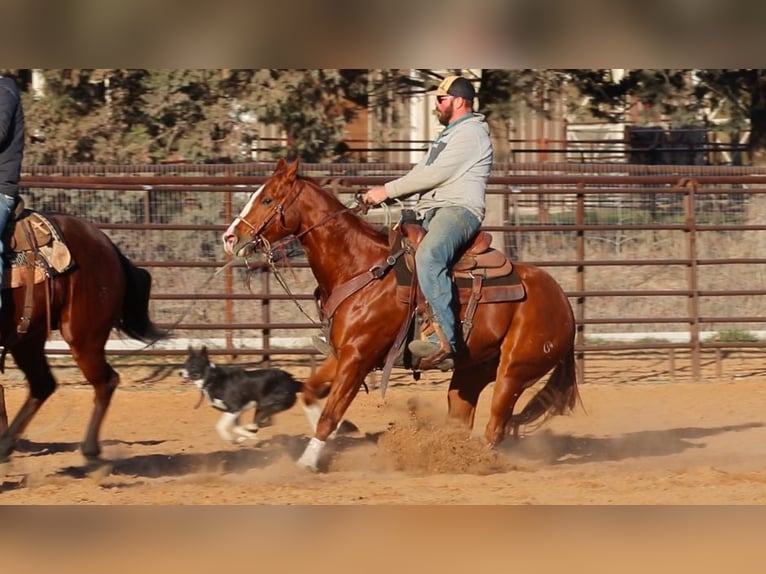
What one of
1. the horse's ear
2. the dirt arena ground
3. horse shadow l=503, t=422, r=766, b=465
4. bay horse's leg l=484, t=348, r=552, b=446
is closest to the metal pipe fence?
the dirt arena ground

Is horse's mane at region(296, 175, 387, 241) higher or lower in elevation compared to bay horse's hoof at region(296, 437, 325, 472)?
higher

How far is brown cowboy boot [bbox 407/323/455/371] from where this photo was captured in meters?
7.73

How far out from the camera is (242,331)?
13.1 meters

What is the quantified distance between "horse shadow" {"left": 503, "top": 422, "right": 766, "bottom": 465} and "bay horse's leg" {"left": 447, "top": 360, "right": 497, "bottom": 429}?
69cm

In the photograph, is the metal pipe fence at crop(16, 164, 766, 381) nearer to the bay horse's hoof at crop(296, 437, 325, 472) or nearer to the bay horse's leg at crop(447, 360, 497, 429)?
the bay horse's leg at crop(447, 360, 497, 429)

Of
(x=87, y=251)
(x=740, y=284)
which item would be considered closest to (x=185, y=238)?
(x=87, y=251)

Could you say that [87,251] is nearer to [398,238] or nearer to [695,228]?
[398,238]

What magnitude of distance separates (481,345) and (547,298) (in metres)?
0.58

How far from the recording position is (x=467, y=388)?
8367mm

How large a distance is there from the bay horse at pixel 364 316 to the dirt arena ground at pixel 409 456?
39 centimetres

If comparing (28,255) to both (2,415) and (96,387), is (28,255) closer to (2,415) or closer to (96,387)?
(96,387)

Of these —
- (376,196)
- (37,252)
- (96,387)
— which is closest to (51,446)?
(96,387)

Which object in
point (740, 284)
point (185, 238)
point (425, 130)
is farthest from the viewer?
point (425, 130)
